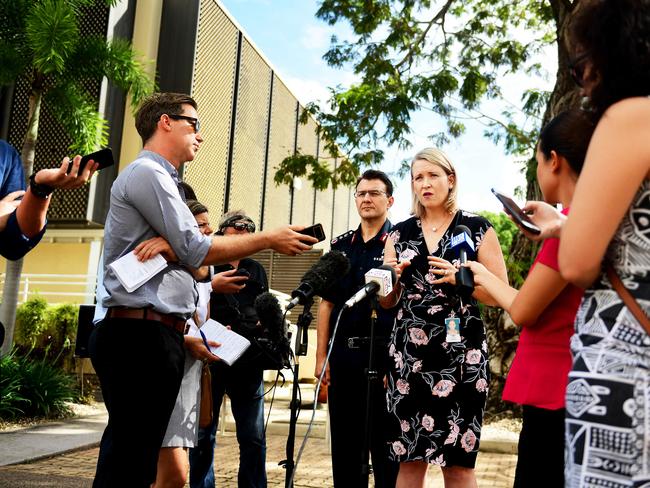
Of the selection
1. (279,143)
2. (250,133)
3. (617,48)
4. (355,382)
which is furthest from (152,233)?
(279,143)

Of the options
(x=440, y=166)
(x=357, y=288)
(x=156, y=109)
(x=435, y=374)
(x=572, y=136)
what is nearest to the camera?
(x=572, y=136)

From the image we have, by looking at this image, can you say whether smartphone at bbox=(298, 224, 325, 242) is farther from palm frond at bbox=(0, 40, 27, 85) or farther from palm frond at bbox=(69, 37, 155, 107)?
palm frond at bbox=(69, 37, 155, 107)

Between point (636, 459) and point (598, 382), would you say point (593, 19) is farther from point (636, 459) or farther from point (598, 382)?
point (636, 459)

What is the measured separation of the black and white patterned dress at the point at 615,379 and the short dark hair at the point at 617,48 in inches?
9.2

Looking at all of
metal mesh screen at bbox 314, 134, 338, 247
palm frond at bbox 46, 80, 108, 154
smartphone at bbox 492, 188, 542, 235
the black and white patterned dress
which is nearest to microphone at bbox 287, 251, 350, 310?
smartphone at bbox 492, 188, 542, 235

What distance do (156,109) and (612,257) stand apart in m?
2.47

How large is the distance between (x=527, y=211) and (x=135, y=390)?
5.84 ft

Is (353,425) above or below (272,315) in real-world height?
below

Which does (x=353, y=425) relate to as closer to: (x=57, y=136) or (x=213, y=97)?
(x=57, y=136)

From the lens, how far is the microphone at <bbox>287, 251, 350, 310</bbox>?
299 centimetres

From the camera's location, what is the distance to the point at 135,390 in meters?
2.83

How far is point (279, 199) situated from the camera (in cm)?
3481

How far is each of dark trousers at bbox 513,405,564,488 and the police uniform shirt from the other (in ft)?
5.81

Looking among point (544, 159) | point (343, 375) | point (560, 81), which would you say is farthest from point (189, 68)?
point (544, 159)
